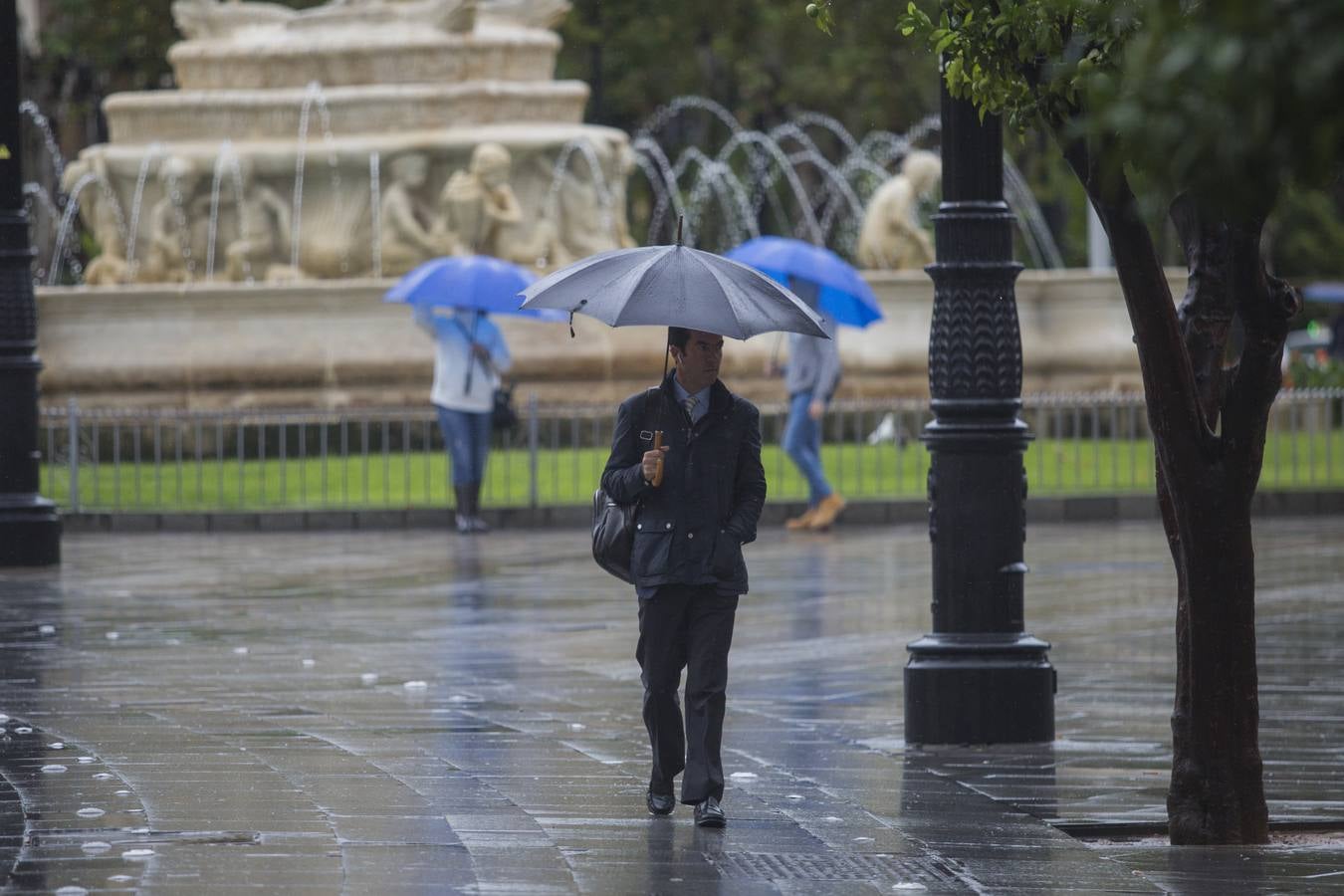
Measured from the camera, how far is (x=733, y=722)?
947 centimetres

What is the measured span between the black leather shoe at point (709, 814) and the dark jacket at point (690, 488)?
1.97ft

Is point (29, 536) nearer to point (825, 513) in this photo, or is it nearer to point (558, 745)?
point (825, 513)

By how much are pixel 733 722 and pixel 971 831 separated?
95.5 inches

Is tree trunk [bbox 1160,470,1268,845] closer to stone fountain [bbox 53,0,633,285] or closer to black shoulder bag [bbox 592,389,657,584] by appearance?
black shoulder bag [bbox 592,389,657,584]

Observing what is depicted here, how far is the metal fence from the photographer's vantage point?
67.1 feet

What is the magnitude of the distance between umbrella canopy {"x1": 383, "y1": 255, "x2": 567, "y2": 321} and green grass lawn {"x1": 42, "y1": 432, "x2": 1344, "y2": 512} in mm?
1899

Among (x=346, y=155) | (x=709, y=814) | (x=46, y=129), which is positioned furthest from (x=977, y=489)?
(x=46, y=129)

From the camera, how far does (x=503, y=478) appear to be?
2130 centimetres

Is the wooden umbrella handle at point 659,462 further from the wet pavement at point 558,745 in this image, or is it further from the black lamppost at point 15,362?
the black lamppost at point 15,362

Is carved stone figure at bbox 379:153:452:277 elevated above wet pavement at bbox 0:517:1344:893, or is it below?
above

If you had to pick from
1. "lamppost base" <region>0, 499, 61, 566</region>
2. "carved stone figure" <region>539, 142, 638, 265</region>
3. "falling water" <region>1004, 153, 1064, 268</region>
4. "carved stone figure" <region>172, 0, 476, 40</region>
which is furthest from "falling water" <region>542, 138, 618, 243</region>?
"lamppost base" <region>0, 499, 61, 566</region>

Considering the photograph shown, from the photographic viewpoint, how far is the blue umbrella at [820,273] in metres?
17.9

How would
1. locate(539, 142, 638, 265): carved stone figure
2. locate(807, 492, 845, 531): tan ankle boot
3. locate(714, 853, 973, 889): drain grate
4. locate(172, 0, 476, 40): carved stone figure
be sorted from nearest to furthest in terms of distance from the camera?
locate(714, 853, 973, 889): drain grate < locate(807, 492, 845, 531): tan ankle boot < locate(539, 142, 638, 265): carved stone figure < locate(172, 0, 476, 40): carved stone figure

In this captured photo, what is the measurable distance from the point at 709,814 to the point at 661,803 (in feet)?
0.88
